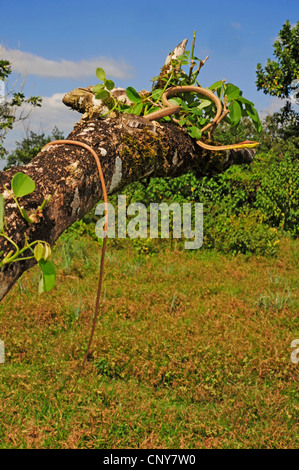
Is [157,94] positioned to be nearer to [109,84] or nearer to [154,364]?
[109,84]

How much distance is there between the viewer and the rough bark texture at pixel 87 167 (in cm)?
96

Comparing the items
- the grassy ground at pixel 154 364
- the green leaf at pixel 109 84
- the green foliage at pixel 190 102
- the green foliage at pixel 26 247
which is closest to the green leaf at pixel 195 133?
the green foliage at pixel 190 102

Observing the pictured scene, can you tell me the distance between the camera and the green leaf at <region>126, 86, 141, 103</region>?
1.59m

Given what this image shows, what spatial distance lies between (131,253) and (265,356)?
13.1 feet

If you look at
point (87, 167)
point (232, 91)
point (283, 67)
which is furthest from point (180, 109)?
point (283, 67)

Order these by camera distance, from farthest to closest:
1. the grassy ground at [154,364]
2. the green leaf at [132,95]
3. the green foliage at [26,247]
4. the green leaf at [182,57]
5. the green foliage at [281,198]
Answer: the green foliage at [281,198], the grassy ground at [154,364], the green leaf at [182,57], the green leaf at [132,95], the green foliage at [26,247]

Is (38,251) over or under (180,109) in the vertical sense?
under

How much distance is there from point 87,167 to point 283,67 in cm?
1190

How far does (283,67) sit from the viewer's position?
452 inches

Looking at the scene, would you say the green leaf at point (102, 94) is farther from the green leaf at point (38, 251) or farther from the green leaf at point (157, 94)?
the green leaf at point (38, 251)

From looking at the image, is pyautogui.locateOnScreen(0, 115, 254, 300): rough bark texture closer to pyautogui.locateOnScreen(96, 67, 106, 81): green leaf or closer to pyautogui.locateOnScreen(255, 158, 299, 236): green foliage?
pyautogui.locateOnScreen(96, 67, 106, 81): green leaf

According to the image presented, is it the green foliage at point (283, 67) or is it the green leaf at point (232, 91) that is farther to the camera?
the green foliage at point (283, 67)

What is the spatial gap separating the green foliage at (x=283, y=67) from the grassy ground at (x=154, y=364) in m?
7.00
